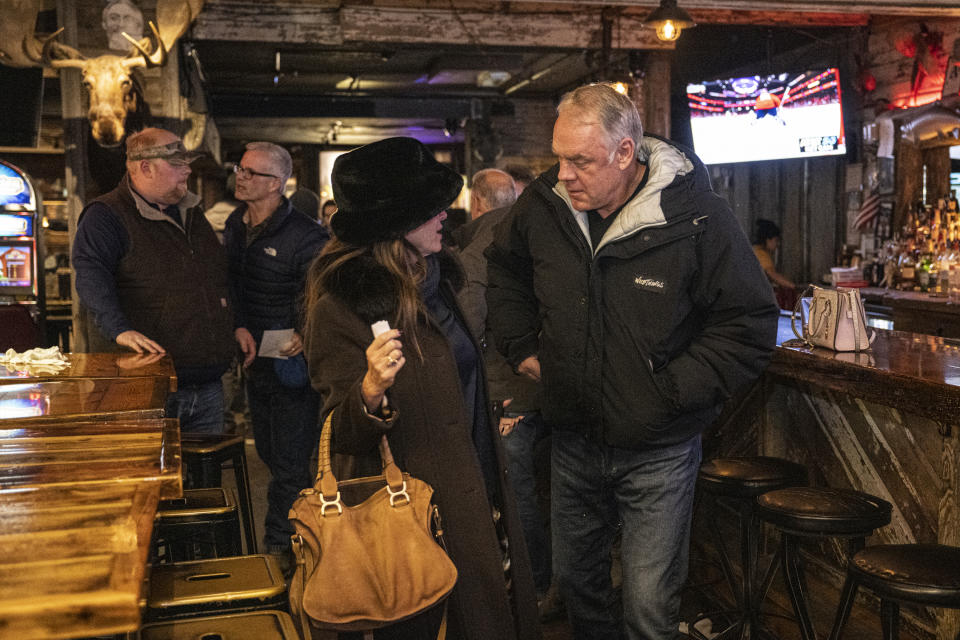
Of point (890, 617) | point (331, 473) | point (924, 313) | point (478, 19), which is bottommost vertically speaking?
point (890, 617)

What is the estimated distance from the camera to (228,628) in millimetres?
2020

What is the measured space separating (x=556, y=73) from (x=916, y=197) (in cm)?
460

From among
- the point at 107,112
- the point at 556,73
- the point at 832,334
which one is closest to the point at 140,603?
the point at 832,334

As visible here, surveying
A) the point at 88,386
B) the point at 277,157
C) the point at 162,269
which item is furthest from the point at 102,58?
the point at 88,386

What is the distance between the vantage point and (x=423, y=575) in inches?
79.3

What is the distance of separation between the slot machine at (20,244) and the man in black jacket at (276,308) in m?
2.91

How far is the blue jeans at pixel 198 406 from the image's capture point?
4156 mm

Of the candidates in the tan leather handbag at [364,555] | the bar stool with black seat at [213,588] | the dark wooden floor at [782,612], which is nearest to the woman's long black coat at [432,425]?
the tan leather handbag at [364,555]

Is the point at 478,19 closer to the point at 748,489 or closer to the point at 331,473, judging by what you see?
the point at 748,489

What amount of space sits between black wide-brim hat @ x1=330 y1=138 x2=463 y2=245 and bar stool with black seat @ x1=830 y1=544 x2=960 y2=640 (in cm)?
137

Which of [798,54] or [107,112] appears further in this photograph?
[798,54]

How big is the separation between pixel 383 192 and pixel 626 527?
3.77 feet

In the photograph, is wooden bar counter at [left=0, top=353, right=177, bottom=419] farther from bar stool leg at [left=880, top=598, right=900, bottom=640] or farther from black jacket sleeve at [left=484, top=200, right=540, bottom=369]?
bar stool leg at [left=880, top=598, right=900, bottom=640]

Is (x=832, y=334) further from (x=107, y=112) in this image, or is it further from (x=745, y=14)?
(x=745, y=14)
